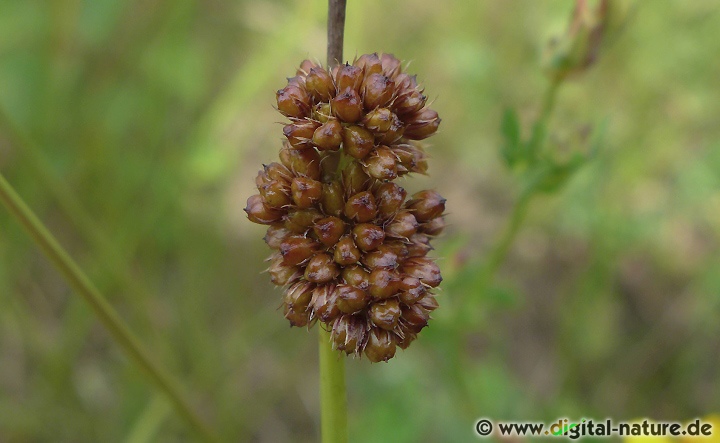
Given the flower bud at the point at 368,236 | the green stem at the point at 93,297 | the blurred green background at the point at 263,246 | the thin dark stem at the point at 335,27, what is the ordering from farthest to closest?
the blurred green background at the point at 263,246 < the green stem at the point at 93,297 < the flower bud at the point at 368,236 < the thin dark stem at the point at 335,27

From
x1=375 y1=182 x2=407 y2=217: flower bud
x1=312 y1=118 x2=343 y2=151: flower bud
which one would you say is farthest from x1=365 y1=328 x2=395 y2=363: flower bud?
x1=312 y1=118 x2=343 y2=151: flower bud

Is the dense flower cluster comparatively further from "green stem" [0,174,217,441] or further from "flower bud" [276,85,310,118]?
"green stem" [0,174,217,441]

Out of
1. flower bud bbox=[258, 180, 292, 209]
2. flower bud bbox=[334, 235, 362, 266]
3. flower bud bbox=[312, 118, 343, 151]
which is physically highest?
flower bud bbox=[312, 118, 343, 151]

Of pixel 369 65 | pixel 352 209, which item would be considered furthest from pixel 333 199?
pixel 369 65

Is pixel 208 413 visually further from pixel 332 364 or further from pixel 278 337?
pixel 332 364

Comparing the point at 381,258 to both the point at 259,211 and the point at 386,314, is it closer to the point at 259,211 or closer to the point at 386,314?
the point at 386,314

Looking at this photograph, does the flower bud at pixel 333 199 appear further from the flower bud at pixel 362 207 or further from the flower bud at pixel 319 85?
the flower bud at pixel 319 85

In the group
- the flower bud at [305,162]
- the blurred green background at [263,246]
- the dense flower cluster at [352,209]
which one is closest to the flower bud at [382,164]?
the dense flower cluster at [352,209]
